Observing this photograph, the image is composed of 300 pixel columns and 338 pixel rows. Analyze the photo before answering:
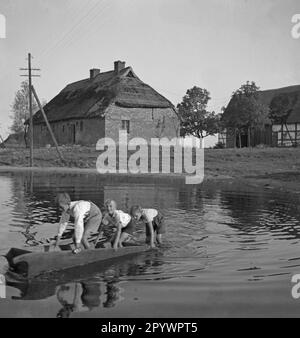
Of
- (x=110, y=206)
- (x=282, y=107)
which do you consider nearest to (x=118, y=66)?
(x=282, y=107)

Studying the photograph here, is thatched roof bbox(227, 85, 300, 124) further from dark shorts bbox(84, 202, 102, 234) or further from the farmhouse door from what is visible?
dark shorts bbox(84, 202, 102, 234)

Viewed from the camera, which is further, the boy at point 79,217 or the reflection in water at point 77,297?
the boy at point 79,217

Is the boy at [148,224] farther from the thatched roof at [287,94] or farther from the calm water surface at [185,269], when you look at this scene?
the thatched roof at [287,94]

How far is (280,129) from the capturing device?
54.0 m

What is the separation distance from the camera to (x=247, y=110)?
165 ft

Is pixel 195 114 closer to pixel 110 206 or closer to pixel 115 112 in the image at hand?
pixel 115 112

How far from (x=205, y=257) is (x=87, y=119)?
42.2m

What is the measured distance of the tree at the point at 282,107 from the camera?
54.7 m

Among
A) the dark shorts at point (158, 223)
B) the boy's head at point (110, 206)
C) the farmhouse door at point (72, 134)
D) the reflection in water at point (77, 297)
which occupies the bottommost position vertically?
the reflection in water at point (77, 297)

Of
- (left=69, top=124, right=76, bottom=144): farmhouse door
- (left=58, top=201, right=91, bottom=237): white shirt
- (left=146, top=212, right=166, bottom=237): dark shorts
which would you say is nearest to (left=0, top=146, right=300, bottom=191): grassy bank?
(left=69, top=124, right=76, bottom=144): farmhouse door

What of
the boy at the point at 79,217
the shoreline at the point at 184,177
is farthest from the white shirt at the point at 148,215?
the shoreline at the point at 184,177

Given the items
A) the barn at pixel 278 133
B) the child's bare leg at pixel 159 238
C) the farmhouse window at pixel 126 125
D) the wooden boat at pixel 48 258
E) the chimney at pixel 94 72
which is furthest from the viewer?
the chimney at pixel 94 72

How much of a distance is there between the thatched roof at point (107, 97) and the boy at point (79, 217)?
40.3 m

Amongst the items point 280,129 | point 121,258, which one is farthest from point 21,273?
point 280,129
